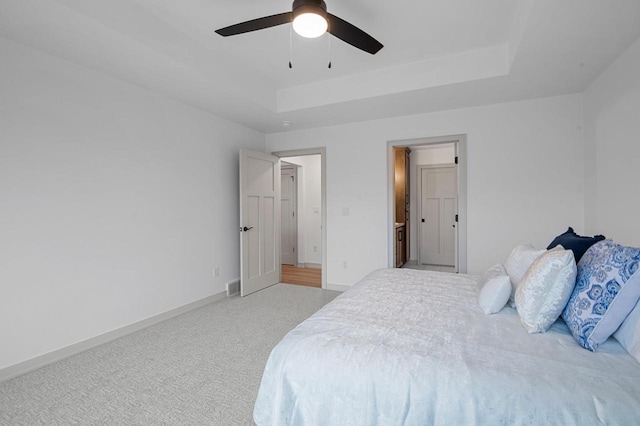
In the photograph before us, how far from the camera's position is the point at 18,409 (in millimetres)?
1868

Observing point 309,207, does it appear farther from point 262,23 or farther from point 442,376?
point 442,376

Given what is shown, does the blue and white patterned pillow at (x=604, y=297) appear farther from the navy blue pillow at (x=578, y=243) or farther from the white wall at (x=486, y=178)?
the white wall at (x=486, y=178)

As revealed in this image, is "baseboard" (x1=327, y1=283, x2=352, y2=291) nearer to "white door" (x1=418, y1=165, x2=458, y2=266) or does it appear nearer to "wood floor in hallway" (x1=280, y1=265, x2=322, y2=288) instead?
"wood floor in hallway" (x1=280, y1=265, x2=322, y2=288)

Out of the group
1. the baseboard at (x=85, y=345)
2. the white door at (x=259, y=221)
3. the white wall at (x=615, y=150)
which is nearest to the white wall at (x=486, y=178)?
the white wall at (x=615, y=150)

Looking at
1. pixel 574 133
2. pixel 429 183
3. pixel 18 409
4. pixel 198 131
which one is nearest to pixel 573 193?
pixel 574 133

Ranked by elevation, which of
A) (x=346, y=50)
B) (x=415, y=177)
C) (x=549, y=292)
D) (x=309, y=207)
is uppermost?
(x=346, y=50)

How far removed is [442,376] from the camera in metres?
1.13

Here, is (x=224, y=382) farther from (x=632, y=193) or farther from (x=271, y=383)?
(x=632, y=193)

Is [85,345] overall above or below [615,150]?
below

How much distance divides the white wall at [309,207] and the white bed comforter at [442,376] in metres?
4.82

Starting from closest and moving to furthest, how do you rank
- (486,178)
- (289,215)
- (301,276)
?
(486,178) → (301,276) → (289,215)

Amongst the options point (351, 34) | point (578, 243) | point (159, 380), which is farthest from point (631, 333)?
point (159, 380)

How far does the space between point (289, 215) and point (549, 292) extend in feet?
17.6

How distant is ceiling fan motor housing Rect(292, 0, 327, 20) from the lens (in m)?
1.74
